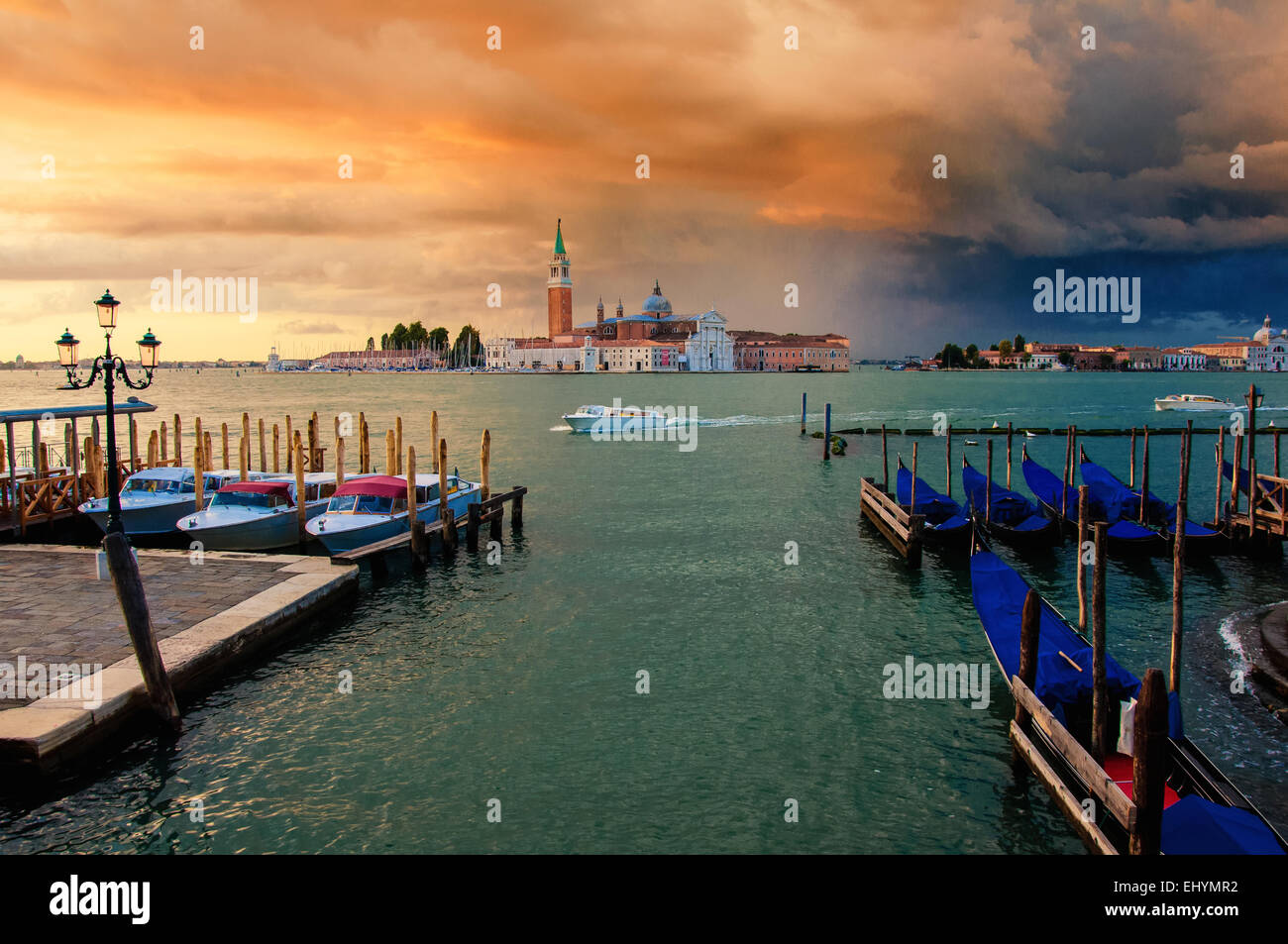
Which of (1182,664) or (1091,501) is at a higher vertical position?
(1091,501)

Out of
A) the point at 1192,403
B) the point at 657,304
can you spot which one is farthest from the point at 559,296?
the point at 1192,403

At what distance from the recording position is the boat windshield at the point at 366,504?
1422 cm

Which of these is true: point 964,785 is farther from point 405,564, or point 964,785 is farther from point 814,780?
point 405,564

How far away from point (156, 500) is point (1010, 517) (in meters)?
14.8

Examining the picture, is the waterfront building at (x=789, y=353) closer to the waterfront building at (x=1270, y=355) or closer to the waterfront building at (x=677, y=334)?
the waterfront building at (x=677, y=334)

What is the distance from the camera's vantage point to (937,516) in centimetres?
1565

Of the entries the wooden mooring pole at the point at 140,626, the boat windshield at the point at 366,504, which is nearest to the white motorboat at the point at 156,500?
Answer: the boat windshield at the point at 366,504

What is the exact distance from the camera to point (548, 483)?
23.8m

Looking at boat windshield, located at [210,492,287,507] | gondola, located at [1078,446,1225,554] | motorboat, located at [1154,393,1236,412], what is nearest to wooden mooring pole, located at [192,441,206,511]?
boat windshield, located at [210,492,287,507]

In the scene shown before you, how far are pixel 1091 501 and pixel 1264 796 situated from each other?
9.96 meters

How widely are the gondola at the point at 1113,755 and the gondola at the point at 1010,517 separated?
565 cm

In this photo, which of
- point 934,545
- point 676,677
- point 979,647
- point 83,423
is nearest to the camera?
point 676,677

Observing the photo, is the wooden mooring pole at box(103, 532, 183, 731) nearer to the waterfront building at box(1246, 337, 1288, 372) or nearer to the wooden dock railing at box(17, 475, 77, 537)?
the wooden dock railing at box(17, 475, 77, 537)
